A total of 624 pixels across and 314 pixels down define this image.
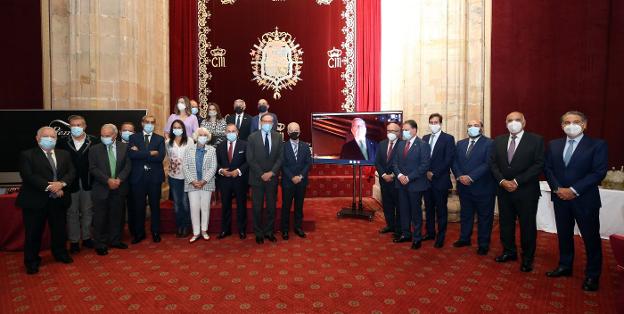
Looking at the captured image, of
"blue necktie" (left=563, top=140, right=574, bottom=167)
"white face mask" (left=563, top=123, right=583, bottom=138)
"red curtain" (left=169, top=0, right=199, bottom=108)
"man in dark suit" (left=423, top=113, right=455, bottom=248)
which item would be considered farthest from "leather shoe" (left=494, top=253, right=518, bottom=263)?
"red curtain" (left=169, top=0, right=199, bottom=108)

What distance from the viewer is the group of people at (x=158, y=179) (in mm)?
4781

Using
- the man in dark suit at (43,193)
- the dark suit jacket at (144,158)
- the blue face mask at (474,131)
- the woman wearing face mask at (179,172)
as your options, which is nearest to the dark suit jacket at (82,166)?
the man in dark suit at (43,193)

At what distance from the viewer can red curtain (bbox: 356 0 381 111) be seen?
8.87 m

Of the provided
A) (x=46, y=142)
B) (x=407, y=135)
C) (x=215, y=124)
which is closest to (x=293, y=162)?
(x=407, y=135)

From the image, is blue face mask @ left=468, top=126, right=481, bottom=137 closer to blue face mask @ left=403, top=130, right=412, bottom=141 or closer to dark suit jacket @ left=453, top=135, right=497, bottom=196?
dark suit jacket @ left=453, top=135, right=497, bottom=196

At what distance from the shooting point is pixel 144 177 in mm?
5223

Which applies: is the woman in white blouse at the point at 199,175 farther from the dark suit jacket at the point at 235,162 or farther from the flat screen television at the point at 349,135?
the flat screen television at the point at 349,135

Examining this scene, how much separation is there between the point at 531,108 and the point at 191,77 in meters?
6.55

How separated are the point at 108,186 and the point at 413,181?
142 inches

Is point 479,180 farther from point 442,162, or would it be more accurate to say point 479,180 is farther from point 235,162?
point 235,162

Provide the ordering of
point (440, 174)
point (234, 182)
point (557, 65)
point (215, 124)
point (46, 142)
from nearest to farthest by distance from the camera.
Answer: point (46, 142), point (440, 174), point (234, 182), point (215, 124), point (557, 65)

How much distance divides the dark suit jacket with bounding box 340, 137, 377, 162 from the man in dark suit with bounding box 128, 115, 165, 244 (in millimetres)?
2882

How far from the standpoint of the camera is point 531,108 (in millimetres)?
6840

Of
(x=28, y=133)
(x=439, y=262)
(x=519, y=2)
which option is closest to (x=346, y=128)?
(x=439, y=262)
